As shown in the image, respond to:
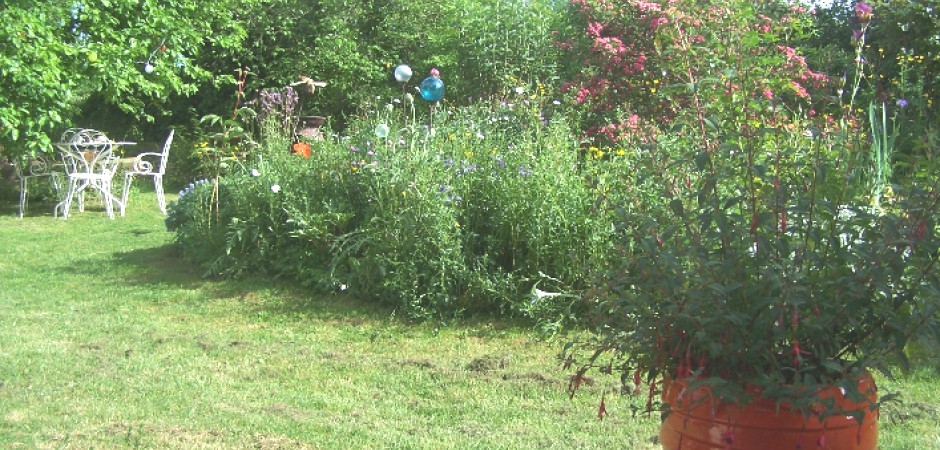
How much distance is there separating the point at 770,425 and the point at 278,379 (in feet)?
8.58

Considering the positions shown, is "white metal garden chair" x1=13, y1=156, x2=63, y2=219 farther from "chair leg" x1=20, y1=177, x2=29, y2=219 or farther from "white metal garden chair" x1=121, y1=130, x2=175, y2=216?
"white metal garden chair" x1=121, y1=130, x2=175, y2=216

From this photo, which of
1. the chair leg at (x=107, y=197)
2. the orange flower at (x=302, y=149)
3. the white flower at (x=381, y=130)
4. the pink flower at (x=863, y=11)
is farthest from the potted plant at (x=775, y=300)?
the chair leg at (x=107, y=197)

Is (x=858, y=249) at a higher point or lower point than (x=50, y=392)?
higher

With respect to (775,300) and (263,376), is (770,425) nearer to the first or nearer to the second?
(775,300)

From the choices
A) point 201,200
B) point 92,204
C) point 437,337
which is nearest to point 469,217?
point 437,337

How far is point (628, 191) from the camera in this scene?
2.63 m

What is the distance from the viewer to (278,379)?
4133mm

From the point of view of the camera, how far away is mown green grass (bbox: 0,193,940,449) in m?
3.37

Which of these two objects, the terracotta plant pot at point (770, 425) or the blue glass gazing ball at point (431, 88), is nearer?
the terracotta plant pot at point (770, 425)

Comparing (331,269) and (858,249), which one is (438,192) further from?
(858,249)

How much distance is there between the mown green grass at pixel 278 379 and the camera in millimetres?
3365

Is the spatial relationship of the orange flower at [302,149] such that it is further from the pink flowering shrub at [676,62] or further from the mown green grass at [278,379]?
the pink flowering shrub at [676,62]

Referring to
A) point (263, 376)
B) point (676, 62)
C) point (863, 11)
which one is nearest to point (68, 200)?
point (263, 376)

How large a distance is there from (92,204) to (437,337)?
7783 millimetres
